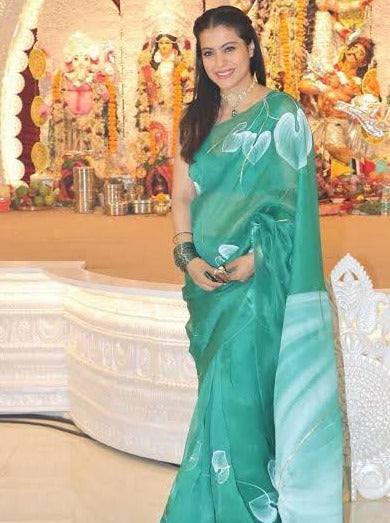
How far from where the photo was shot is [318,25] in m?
8.34

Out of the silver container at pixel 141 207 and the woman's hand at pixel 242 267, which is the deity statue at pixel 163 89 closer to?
the silver container at pixel 141 207

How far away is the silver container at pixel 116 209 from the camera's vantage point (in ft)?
24.7

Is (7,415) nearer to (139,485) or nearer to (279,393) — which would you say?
(139,485)

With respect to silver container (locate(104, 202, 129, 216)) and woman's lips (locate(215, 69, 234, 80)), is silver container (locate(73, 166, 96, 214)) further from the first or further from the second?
woman's lips (locate(215, 69, 234, 80))

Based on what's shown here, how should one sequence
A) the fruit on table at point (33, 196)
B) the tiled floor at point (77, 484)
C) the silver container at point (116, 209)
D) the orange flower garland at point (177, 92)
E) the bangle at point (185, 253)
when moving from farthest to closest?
the orange flower garland at point (177, 92) < the fruit on table at point (33, 196) < the silver container at point (116, 209) < the tiled floor at point (77, 484) < the bangle at point (185, 253)

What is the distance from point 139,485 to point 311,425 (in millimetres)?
1080

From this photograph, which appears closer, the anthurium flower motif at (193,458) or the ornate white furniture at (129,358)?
the anthurium flower motif at (193,458)

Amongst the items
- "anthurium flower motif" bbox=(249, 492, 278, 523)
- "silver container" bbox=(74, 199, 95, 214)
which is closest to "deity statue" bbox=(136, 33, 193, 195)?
"silver container" bbox=(74, 199, 95, 214)

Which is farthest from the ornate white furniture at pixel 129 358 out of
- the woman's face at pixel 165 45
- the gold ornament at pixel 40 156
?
the woman's face at pixel 165 45

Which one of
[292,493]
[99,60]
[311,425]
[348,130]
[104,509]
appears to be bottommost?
[104,509]

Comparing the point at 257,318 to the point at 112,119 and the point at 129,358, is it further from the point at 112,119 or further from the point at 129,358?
the point at 112,119

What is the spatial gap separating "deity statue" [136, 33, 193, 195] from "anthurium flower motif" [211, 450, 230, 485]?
18.8 feet

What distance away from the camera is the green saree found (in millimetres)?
2531

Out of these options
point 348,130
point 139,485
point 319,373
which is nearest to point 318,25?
point 348,130
